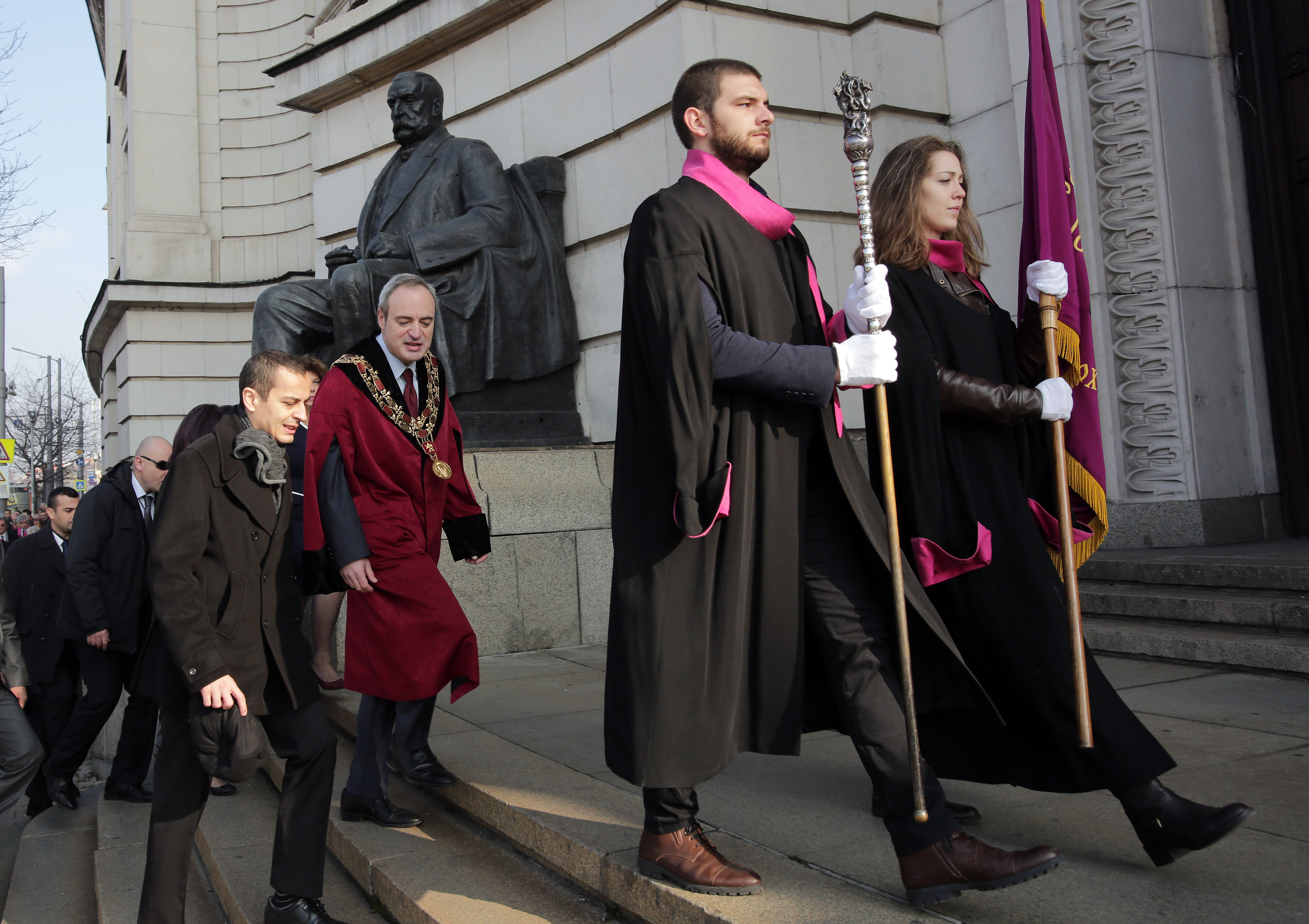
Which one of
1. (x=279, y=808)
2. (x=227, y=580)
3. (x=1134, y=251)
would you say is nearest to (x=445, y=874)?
(x=279, y=808)

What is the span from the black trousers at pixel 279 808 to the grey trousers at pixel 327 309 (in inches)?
175

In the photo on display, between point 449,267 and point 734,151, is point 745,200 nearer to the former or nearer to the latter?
point 734,151

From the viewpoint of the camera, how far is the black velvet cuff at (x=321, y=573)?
156 inches

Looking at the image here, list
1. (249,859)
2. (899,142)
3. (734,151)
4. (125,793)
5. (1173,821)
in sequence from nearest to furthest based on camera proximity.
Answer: (1173,821)
(734,151)
(249,859)
(125,793)
(899,142)

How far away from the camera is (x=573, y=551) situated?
6980 millimetres

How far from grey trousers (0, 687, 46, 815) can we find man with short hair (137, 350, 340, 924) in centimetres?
41

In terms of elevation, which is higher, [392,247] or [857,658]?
[392,247]

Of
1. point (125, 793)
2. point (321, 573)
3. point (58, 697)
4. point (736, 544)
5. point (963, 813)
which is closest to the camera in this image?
point (736, 544)

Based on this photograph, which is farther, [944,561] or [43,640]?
[43,640]

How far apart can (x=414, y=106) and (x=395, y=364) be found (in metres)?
4.18

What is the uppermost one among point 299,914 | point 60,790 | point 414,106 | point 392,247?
point 414,106

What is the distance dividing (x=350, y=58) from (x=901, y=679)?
28.8 ft

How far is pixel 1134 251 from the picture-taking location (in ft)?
21.6

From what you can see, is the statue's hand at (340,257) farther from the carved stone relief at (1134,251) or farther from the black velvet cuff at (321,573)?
the carved stone relief at (1134,251)
